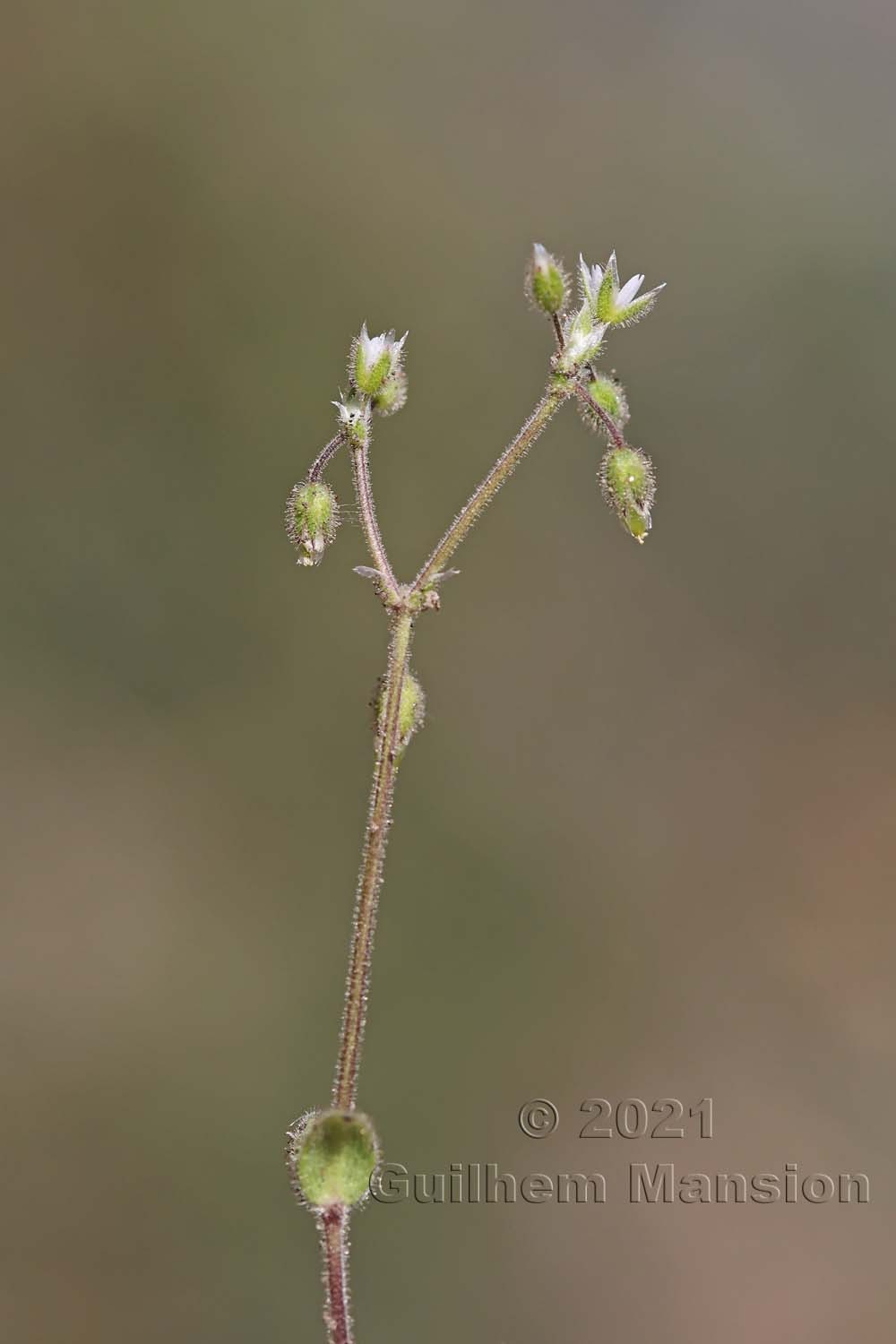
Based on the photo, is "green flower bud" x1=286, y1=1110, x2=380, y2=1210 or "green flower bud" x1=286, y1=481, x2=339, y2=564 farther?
"green flower bud" x1=286, y1=481, x2=339, y2=564

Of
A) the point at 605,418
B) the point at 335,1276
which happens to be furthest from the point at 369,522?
the point at 335,1276

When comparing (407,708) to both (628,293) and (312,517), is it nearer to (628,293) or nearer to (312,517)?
(312,517)

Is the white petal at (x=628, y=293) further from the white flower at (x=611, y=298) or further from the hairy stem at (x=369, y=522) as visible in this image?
the hairy stem at (x=369, y=522)

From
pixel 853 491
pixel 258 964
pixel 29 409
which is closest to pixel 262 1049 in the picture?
pixel 258 964

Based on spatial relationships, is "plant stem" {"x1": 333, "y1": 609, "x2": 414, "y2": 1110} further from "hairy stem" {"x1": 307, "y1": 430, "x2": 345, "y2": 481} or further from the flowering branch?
"hairy stem" {"x1": 307, "y1": 430, "x2": 345, "y2": 481}

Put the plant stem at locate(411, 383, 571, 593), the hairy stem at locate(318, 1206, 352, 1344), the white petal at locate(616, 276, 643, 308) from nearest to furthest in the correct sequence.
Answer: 1. the hairy stem at locate(318, 1206, 352, 1344)
2. the plant stem at locate(411, 383, 571, 593)
3. the white petal at locate(616, 276, 643, 308)

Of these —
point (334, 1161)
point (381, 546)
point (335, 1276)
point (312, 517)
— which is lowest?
point (335, 1276)

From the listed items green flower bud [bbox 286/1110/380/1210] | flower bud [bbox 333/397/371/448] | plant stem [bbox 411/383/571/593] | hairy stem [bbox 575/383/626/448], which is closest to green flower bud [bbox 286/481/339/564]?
flower bud [bbox 333/397/371/448]
